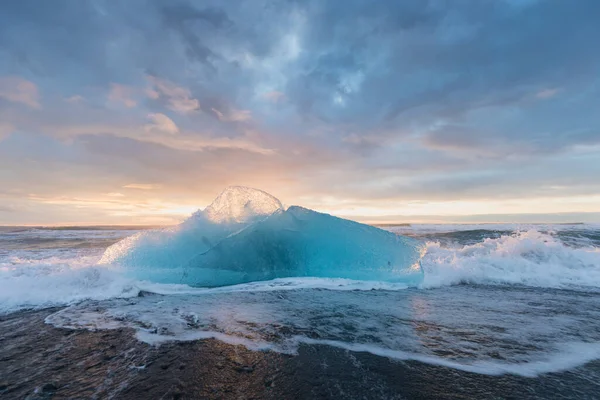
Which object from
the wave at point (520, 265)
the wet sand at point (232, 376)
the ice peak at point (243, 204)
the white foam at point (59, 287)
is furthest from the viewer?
the ice peak at point (243, 204)

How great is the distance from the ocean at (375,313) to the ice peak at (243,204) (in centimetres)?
195

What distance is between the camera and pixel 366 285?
732 centimetres

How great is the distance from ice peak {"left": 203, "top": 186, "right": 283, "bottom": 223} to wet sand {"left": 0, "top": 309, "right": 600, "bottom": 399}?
5168mm

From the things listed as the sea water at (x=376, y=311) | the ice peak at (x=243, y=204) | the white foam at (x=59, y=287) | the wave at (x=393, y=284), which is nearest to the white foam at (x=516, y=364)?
the sea water at (x=376, y=311)

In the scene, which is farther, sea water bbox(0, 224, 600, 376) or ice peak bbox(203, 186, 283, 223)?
ice peak bbox(203, 186, 283, 223)

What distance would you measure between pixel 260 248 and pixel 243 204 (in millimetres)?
1348

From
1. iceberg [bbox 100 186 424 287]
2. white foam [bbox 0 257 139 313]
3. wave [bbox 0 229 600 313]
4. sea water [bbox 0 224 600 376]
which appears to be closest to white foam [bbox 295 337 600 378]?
sea water [bbox 0 224 600 376]

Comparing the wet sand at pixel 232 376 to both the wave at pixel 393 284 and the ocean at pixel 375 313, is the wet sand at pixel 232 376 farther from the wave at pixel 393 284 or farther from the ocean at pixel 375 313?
the wave at pixel 393 284

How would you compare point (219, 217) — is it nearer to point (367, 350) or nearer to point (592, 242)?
point (367, 350)

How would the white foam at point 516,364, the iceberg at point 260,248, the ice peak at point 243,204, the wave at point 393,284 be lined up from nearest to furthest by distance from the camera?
the white foam at point 516,364 → the wave at point 393,284 → the iceberg at point 260,248 → the ice peak at point 243,204

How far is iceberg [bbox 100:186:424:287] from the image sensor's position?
753cm

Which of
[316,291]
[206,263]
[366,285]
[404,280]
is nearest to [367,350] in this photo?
[316,291]

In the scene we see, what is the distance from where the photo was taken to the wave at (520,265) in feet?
25.4

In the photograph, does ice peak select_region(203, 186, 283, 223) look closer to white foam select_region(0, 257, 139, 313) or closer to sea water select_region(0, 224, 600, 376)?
sea water select_region(0, 224, 600, 376)
